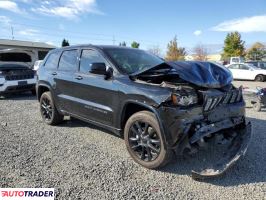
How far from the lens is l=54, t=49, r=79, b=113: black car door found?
231 inches

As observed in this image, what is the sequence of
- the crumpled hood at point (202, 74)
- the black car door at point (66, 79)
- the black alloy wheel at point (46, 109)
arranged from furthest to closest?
1. the black alloy wheel at point (46, 109)
2. the black car door at point (66, 79)
3. the crumpled hood at point (202, 74)

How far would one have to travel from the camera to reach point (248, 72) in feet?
71.8

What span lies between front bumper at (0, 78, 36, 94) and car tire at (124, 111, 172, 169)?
818 centimetres

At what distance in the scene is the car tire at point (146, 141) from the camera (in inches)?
163

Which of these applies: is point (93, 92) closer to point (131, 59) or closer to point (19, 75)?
point (131, 59)

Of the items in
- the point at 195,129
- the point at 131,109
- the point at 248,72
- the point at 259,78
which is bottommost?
the point at 259,78

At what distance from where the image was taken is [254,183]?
12.8 feet

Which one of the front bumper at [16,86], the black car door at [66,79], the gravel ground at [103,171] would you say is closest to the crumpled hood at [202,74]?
the gravel ground at [103,171]

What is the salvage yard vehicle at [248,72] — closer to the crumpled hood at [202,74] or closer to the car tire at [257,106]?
the car tire at [257,106]

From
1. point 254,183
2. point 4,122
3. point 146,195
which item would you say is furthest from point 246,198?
point 4,122

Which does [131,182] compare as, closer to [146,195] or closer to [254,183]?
[146,195]

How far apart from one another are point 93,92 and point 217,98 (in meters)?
2.16

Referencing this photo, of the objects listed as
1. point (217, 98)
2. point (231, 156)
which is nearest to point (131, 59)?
point (217, 98)

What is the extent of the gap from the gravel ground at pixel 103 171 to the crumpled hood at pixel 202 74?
125 centimetres
